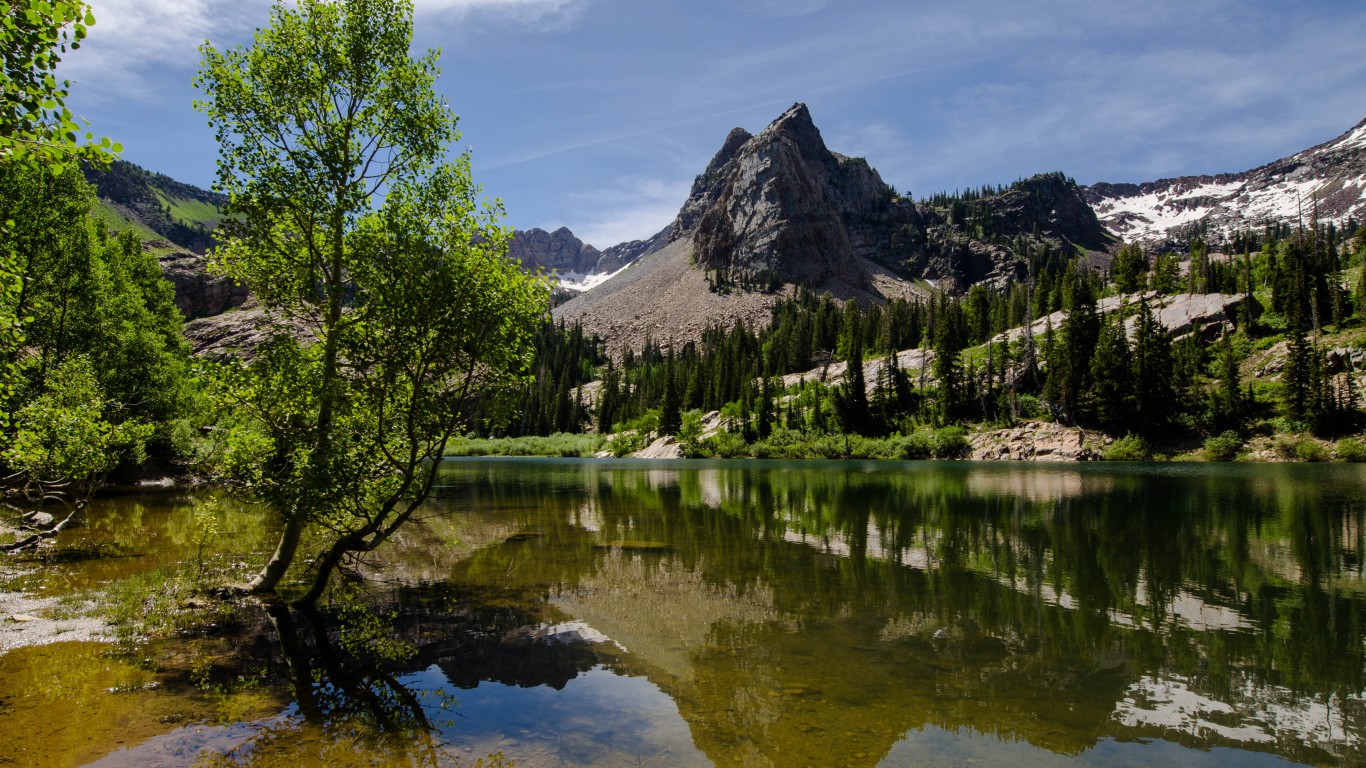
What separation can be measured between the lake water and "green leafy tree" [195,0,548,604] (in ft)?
7.61

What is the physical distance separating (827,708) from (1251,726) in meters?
6.55

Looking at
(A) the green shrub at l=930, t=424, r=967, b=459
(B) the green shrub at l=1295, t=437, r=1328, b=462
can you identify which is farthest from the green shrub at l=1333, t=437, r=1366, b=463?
(A) the green shrub at l=930, t=424, r=967, b=459

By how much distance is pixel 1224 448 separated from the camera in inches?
3440

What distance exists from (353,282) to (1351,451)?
109 metres

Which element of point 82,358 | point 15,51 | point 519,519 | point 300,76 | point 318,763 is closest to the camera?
point 15,51

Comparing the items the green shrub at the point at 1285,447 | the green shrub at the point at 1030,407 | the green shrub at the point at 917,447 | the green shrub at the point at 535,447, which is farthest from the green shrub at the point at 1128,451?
the green shrub at the point at 535,447

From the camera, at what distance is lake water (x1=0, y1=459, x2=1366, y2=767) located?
9156mm

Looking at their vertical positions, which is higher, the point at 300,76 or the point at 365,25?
the point at 365,25

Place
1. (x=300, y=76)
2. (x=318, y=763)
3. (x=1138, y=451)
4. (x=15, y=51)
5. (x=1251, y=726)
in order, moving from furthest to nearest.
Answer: (x=1138, y=451)
(x=300, y=76)
(x=1251, y=726)
(x=318, y=763)
(x=15, y=51)

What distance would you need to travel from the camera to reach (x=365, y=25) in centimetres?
1523

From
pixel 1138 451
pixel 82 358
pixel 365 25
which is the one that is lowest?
pixel 1138 451

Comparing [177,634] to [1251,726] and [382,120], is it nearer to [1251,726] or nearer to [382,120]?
[382,120]

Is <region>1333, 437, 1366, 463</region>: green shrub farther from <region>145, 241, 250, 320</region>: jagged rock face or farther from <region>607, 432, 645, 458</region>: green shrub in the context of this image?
<region>145, 241, 250, 320</region>: jagged rock face

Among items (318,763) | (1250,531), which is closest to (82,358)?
(318,763)
